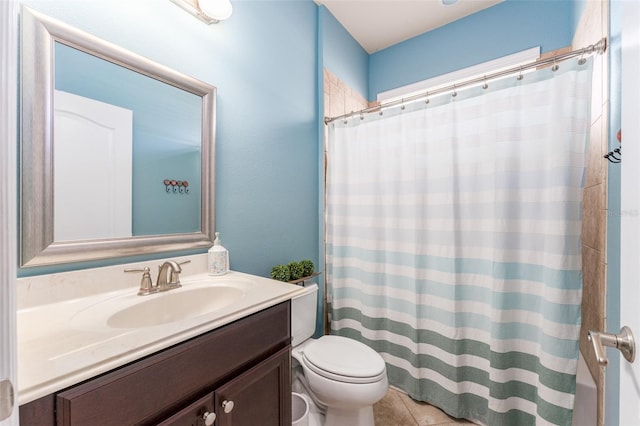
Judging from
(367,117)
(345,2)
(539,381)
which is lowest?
(539,381)

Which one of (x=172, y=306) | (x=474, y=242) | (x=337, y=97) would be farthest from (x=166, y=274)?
(x=337, y=97)

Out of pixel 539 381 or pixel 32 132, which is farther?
pixel 539 381

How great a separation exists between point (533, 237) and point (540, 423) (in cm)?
85

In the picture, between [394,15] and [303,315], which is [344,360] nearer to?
[303,315]

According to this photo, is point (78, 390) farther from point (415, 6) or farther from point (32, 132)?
point (415, 6)

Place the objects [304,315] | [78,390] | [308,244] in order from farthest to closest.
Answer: [308,244] < [304,315] < [78,390]

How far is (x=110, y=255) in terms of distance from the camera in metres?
0.96

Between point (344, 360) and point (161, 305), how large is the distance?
34.8 inches

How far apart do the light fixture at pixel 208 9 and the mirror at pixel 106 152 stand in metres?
0.30

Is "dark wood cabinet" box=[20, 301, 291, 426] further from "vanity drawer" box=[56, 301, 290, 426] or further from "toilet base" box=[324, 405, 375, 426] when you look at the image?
"toilet base" box=[324, 405, 375, 426]

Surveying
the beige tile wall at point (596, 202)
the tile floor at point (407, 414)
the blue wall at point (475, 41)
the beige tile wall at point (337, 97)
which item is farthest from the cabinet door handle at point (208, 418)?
the blue wall at point (475, 41)

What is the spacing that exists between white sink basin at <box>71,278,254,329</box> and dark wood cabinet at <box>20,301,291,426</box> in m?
0.12

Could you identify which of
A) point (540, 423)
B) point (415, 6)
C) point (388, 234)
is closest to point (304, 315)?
point (388, 234)

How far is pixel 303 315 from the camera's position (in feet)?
4.82
